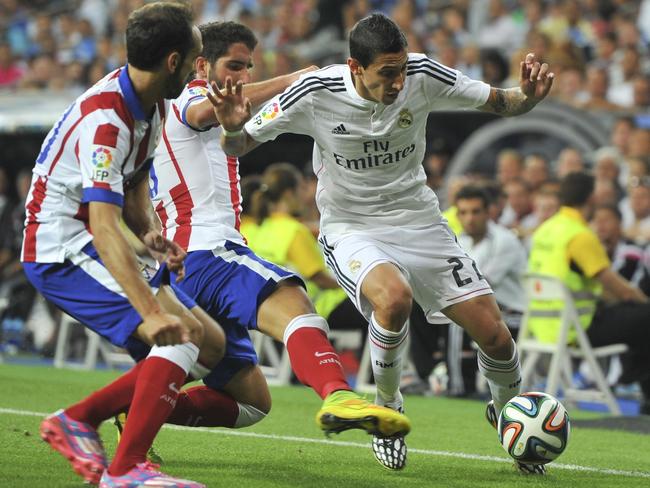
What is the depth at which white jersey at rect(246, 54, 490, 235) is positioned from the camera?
6.32m

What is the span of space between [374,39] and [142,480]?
249cm

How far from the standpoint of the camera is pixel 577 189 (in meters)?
10.8

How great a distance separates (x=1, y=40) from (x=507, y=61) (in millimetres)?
11510

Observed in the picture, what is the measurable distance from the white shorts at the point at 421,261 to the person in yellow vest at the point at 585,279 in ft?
13.7

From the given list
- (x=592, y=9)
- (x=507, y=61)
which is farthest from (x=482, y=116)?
(x=592, y=9)

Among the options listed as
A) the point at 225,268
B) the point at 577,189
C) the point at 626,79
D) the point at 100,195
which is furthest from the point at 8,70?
the point at 100,195

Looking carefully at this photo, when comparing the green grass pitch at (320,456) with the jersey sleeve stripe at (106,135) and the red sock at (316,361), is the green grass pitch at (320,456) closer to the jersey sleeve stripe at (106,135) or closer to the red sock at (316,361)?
the red sock at (316,361)

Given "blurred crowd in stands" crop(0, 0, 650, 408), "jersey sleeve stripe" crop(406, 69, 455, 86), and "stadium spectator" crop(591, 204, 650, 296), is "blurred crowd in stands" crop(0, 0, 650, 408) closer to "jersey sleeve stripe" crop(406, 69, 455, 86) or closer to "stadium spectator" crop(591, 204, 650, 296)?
"stadium spectator" crop(591, 204, 650, 296)

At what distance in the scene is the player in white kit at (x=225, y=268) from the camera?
566 cm

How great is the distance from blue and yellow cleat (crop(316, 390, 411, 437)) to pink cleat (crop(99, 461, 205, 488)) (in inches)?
23.7

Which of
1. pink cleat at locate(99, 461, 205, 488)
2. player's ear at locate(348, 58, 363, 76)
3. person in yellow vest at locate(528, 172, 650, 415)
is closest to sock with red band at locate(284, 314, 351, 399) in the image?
pink cleat at locate(99, 461, 205, 488)

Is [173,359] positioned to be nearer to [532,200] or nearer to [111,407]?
[111,407]

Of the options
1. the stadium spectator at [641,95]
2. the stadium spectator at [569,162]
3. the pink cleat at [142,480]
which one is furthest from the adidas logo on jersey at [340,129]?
the stadium spectator at [641,95]

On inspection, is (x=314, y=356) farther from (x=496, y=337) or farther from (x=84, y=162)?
(x=84, y=162)
